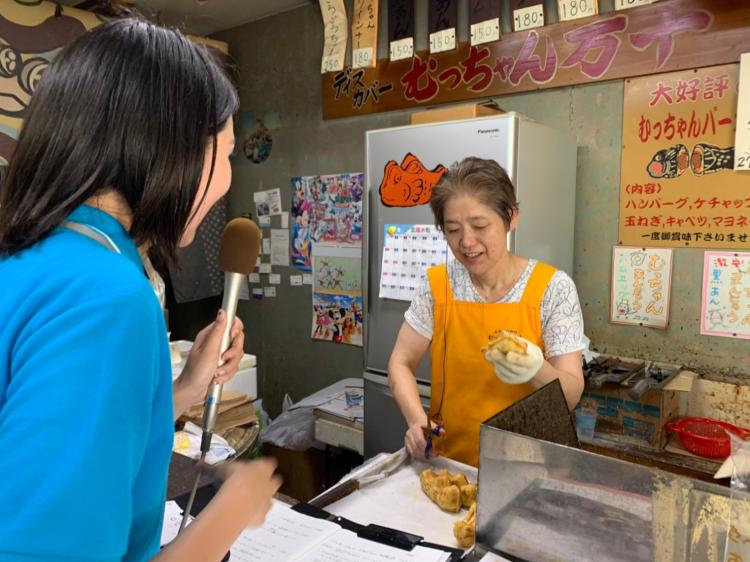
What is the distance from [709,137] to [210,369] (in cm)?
233

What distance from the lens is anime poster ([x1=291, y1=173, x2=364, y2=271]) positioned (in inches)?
145

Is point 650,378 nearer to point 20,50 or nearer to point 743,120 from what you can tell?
point 743,120

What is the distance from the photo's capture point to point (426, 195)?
247cm

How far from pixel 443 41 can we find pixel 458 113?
13.5 inches

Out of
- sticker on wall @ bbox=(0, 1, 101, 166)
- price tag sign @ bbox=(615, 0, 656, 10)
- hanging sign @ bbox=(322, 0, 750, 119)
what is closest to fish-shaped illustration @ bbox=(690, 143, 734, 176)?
hanging sign @ bbox=(322, 0, 750, 119)

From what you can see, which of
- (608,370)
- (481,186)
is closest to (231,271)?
(481,186)

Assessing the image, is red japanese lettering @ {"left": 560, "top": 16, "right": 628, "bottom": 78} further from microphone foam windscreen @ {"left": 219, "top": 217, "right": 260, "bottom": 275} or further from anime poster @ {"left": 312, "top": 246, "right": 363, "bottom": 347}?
microphone foam windscreen @ {"left": 219, "top": 217, "right": 260, "bottom": 275}

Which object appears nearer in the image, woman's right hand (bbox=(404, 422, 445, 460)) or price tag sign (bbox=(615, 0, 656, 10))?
woman's right hand (bbox=(404, 422, 445, 460))

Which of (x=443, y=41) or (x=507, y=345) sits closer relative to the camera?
(x=507, y=345)

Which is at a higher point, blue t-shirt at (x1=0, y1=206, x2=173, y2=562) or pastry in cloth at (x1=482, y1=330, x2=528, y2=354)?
blue t-shirt at (x1=0, y1=206, x2=173, y2=562)

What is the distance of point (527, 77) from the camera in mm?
2840

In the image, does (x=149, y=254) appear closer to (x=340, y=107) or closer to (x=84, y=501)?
(x=84, y=501)

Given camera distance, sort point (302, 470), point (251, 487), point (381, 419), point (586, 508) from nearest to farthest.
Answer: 1. point (251, 487)
2. point (586, 508)
3. point (381, 419)
4. point (302, 470)

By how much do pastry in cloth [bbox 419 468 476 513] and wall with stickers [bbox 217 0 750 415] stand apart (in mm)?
1575
